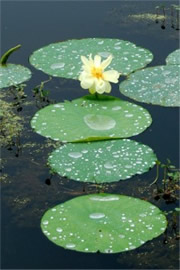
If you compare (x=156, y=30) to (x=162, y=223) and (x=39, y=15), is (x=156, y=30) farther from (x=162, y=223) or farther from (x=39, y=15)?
(x=162, y=223)

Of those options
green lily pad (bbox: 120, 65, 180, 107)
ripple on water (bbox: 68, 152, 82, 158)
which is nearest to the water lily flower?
green lily pad (bbox: 120, 65, 180, 107)

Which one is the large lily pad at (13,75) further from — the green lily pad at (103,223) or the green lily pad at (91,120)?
the green lily pad at (103,223)

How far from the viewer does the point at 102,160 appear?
4.57m

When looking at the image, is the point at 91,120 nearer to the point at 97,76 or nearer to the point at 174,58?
the point at 97,76

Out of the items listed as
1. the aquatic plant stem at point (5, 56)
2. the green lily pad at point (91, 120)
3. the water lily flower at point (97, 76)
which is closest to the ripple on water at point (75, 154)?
the green lily pad at point (91, 120)

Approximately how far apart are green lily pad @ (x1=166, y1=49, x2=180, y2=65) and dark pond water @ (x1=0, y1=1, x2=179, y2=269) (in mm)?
103

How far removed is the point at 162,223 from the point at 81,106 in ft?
4.28

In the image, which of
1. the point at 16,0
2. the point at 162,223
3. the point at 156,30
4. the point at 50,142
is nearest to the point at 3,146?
the point at 50,142

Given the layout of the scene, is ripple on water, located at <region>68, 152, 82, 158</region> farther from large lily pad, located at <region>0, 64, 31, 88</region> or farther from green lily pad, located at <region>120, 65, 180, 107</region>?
large lily pad, located at <region>0, 64, 31, 88</region>

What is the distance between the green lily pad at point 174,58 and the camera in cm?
565

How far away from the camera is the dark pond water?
12.8 ft

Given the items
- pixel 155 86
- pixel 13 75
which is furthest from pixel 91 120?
pixel 13 75

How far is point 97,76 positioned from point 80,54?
2.15 ft

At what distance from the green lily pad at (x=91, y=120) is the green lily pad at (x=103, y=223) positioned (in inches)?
24.7
